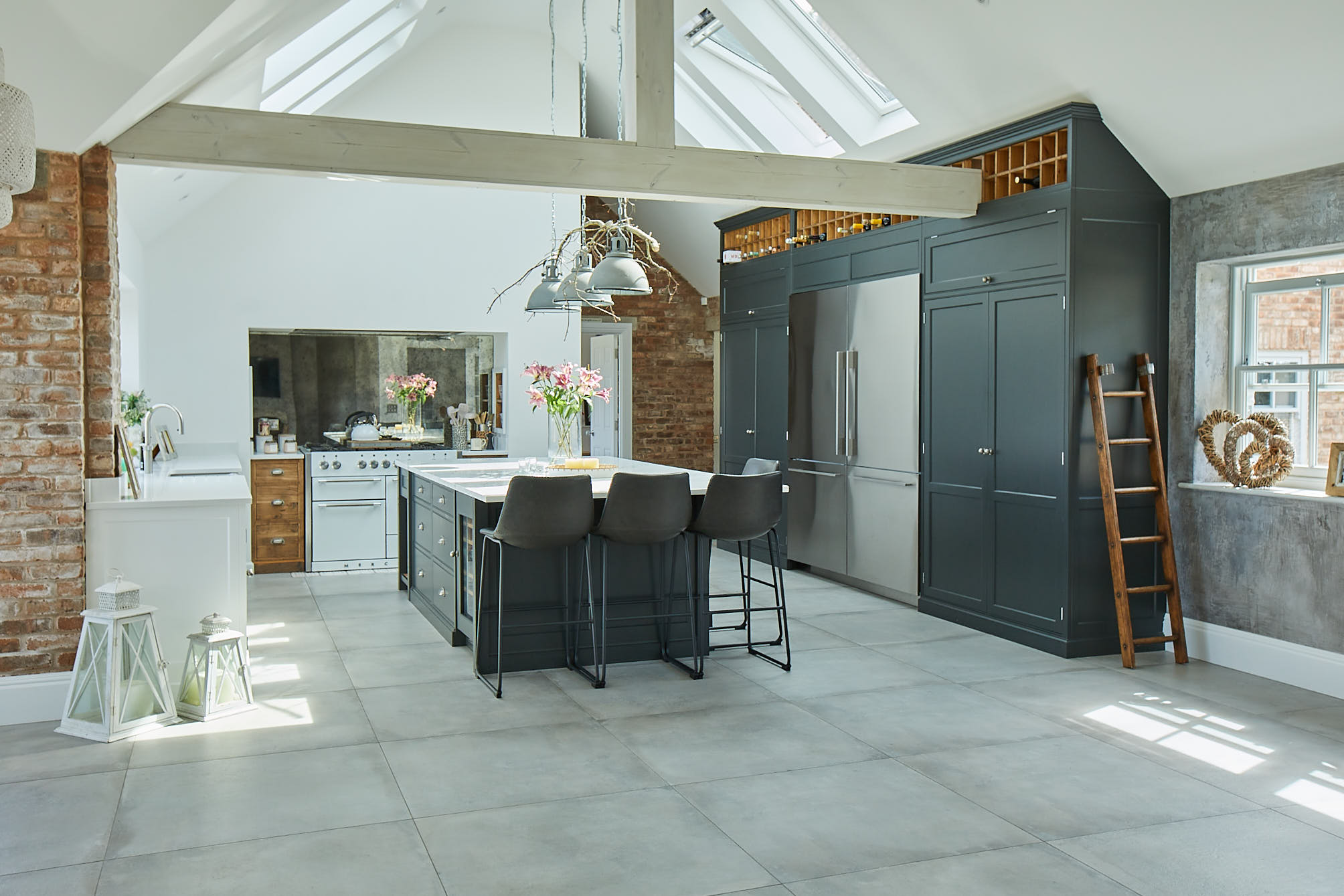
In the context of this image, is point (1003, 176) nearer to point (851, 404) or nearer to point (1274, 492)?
point (851, 404)

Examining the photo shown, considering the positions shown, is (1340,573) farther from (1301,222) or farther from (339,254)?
(339,254)

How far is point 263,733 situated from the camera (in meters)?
4.34

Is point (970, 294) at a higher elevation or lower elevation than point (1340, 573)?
higher

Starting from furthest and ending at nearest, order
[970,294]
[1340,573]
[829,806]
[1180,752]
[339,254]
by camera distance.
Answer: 1. [339,254]
2. [970,294]
3. [1340,573]
4. [1180,752]
5. [829,806]

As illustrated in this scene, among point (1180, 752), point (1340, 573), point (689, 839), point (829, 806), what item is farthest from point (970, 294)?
point (689, 839)

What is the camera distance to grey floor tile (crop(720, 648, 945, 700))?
198 inches

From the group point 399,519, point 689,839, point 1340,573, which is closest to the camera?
point 689,839

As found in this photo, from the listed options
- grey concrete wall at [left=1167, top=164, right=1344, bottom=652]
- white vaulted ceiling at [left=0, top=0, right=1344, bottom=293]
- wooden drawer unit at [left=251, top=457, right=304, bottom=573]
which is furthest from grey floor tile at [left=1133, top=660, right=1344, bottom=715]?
wooden drawer unit at [left=251, top=457, right=304, bottom=573]

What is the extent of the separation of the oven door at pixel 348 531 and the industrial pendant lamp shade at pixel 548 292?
8.46 feet

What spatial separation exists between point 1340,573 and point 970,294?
2.36 m

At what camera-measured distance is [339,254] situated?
859cm

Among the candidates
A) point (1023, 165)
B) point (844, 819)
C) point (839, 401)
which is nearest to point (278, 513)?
point (839, 401)

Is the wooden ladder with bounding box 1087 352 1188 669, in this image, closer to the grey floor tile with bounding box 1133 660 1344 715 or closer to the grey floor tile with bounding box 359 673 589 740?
the grey floor tile with bounding box 1133 660 1344 715

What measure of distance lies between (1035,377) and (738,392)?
11.8 ft
